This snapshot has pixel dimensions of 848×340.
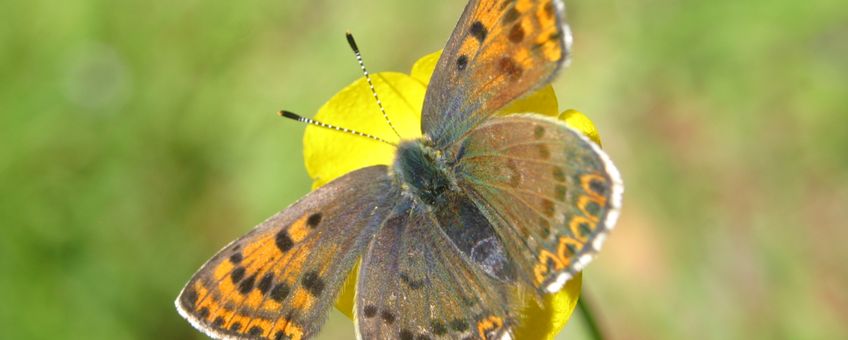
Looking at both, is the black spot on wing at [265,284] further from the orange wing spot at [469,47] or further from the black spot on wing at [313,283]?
the orange wing spot at [469,47]

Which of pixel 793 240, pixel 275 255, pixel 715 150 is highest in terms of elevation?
pixel 275 255

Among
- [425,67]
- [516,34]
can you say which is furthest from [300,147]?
[516,34]

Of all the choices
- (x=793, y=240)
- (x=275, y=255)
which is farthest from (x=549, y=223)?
(x=793, y=240)

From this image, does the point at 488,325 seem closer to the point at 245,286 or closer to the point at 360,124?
the point at 245,286

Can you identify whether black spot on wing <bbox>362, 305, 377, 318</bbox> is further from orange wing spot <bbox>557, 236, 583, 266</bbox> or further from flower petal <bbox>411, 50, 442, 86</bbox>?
flower petal <bbox>411, 50, 442, 86</bbox>

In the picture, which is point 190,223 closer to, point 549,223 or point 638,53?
point 638,53

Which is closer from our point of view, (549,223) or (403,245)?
(549,223)
